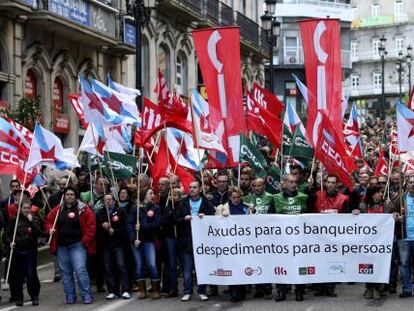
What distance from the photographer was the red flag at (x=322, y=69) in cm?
1391

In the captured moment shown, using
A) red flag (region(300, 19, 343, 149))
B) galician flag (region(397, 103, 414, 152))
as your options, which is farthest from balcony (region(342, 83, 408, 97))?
galician flag (region(397, 103, 414, 152))

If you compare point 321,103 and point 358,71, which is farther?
point 358,71

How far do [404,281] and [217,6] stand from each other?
27.1m

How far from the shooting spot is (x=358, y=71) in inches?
4050

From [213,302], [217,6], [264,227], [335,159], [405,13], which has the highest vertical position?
[405,13]

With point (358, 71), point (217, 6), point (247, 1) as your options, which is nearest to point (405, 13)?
point (358, 71)

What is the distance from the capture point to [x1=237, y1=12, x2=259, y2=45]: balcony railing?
42781mm

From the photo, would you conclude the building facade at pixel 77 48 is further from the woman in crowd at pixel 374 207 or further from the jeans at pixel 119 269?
the woman in crowd at pixel 374 207

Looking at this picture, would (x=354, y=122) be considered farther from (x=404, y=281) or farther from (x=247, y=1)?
(x=247, y=1)

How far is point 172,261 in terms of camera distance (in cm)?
1337

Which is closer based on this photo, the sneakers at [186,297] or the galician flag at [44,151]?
the sneakers at [186,297]

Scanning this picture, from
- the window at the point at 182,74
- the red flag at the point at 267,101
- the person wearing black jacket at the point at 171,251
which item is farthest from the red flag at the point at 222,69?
the window at the point at 182,74

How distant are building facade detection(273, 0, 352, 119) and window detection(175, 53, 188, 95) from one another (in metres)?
24.2

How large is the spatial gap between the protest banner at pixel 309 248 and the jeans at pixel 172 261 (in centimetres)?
70
